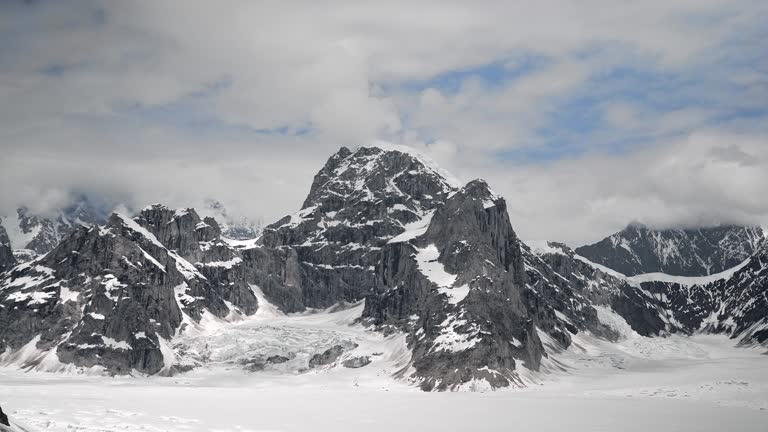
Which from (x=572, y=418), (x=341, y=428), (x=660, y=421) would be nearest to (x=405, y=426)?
(x=341, y=428)

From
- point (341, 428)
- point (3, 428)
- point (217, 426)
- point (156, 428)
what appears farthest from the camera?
point (341, 428)

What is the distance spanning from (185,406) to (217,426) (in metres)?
47.1

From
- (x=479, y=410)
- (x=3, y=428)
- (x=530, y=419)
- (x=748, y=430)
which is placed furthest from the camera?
(x=479, y=410)

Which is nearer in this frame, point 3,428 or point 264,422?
point 3,428

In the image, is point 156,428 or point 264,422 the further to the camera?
point 264,422

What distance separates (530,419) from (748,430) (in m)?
41.1

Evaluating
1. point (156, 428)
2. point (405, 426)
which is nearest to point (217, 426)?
point (156, 428)

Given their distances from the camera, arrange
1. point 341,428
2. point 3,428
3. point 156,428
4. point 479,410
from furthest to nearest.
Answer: point 479,410 → point 341,428 → point 156,428 → point 3,428

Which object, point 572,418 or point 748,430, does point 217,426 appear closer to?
point 572,418

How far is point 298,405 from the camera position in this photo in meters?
185

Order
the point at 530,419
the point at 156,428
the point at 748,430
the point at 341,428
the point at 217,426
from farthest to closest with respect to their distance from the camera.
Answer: the point at 530,419 → the point at 748,430 → the point at 341,428 → the point at 217,426 → the point at 156,428

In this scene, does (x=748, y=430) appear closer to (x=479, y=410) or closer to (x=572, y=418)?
(x=572, y=418)

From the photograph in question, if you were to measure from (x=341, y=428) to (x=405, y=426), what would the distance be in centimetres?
1379

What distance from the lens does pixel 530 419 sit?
532 ft
